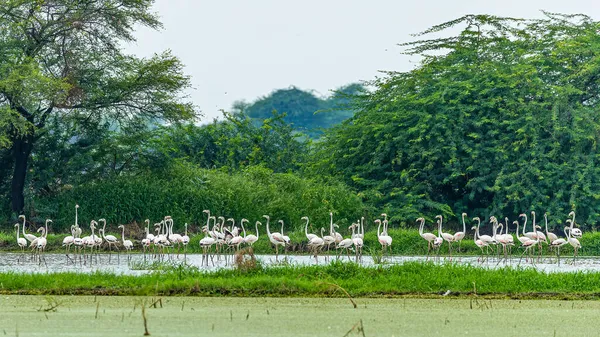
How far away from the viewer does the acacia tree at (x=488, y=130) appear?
92.7 ft

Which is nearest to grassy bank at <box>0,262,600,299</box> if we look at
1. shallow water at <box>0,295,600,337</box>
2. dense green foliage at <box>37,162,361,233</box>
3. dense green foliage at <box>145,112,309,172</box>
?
shallow water at <box>0,295,600,337</box>

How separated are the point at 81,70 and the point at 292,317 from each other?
1775cm

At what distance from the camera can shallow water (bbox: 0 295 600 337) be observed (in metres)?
10.6

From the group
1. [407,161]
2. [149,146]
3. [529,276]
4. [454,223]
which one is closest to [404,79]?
[407,161]

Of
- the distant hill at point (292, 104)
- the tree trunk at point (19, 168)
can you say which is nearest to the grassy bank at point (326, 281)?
the tree trunk at point (19, 168)

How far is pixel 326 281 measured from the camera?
13.9 m

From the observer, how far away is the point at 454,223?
97.0 feet

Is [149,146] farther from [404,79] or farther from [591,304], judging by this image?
[591,304]

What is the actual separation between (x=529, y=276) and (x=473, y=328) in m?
4.37

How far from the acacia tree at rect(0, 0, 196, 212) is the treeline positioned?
52mm

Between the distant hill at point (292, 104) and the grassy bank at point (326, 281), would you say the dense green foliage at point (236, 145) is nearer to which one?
the grassy bank at point (326, 281)

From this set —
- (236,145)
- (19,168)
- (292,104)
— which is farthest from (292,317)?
(292,104)

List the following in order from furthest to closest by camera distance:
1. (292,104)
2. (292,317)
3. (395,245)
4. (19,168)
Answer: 1. (292,104)
2. (19,168)
3. (395,245)
4. (292,317)

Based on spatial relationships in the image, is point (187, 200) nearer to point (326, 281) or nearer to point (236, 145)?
point (236, 145)
